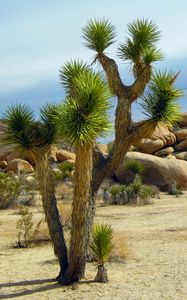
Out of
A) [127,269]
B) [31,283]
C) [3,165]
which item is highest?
[3,165]

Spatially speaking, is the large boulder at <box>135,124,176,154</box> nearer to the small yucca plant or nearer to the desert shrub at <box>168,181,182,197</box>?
the desert shrub at <box>168,181,182,197</box>

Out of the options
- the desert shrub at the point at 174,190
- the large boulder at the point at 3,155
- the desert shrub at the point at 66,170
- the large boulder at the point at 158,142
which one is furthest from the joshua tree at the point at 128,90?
the large boulder at the point at 3,155

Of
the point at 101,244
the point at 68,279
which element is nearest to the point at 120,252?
the point at 101,244

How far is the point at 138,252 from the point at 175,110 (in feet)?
12.4

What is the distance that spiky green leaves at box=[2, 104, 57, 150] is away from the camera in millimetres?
8438

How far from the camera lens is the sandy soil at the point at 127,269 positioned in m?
8.16

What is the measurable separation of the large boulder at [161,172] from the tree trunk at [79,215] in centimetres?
1840

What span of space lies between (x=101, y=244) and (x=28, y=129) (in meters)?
2.09

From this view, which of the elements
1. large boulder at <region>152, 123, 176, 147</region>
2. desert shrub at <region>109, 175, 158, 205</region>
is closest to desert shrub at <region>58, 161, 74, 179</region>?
desert shrub at <region>109, 175, 158, 205</region>

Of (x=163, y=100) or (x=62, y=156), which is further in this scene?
(x=62, y=156)

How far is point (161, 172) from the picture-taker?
27359 mm

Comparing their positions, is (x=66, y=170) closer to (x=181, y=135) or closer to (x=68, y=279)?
(x=181, y=135)

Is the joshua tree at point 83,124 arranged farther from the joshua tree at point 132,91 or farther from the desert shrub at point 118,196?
the desert shrub at point 118,196

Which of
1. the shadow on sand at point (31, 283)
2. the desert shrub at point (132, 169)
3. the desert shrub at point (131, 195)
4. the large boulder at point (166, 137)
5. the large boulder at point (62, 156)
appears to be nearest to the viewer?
the shadow on sand at point (31, 283)
